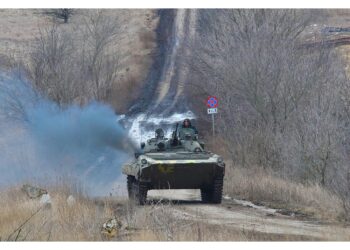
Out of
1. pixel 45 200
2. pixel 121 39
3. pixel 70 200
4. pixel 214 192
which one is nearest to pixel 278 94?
pixel 214 192

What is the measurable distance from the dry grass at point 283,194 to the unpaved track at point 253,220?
2.48ft

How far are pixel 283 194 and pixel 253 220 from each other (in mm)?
4683

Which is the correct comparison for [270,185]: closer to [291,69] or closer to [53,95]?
[291,69]

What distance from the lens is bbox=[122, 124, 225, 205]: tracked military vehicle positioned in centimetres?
1912

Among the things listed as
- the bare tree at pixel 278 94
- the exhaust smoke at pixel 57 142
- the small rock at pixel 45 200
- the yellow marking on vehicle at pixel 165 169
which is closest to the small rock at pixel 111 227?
the small rock at pixel 45 200

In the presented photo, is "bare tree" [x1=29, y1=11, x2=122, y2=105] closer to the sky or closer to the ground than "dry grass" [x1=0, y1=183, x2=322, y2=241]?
closer to the sky

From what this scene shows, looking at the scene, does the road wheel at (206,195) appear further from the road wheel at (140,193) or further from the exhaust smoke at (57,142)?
the exhaust smoke at (57,142)

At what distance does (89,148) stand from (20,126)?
7.40m

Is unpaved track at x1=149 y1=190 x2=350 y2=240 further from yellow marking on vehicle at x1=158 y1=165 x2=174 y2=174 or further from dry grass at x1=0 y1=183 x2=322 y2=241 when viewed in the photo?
yellow marking on vehicle at x1=158 y1=165 x2=174 y2=174

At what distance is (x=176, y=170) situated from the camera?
19.2m

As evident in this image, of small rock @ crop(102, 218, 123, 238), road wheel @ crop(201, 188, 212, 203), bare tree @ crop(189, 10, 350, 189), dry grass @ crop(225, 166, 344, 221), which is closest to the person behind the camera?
small rock @ crop(102, 218, 123, 238)

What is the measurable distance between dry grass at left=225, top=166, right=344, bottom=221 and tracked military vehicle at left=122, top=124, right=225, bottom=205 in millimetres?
1687

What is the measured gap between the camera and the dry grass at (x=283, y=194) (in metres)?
17.9

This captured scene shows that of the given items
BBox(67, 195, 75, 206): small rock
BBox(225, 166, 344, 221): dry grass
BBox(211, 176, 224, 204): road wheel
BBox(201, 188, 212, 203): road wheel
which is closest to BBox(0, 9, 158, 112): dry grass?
BBox(225, 166, 344, 221): dry grass
